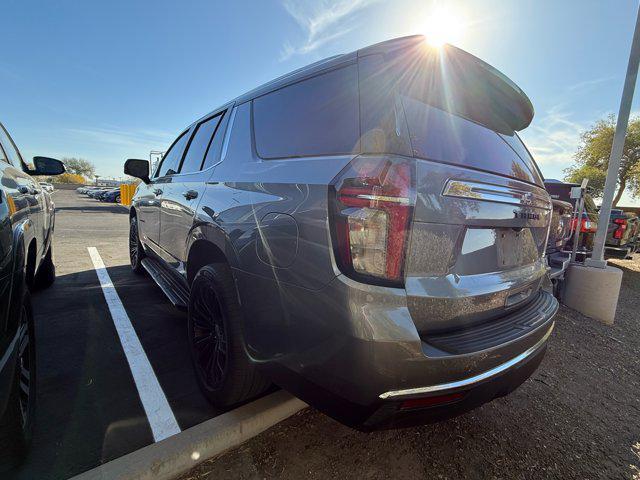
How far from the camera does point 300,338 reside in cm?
146

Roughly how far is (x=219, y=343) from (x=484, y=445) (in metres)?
1.66

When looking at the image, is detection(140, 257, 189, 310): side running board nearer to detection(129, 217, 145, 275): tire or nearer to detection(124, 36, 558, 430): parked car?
detection(124, 36, 558, 430): parked car

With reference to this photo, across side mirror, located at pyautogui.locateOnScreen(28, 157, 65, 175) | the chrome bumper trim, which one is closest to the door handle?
side mirror, located at pyautogui.locateOnScreen(28, 157, 65, 175)

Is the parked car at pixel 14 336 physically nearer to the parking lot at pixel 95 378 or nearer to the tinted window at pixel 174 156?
the parking lot at pixel 95 378

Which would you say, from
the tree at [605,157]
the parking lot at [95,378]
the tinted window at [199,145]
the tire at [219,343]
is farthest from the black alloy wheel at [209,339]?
the tree at [605,157]

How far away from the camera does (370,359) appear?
1252mm

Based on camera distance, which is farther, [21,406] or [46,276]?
[46,276]

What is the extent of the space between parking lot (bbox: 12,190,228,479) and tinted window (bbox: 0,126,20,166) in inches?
57.7

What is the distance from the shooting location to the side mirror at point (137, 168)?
4293 millimetres

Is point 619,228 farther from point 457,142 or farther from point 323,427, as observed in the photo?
point 323,427

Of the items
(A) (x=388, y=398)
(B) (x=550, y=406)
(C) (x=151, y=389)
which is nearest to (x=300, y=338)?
(A) (x=388, y=398)

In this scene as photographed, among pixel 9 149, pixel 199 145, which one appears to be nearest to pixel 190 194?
pixel 199 145

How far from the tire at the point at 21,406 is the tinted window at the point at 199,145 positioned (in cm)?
158

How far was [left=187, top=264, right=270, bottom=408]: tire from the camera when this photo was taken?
6.20 feet
